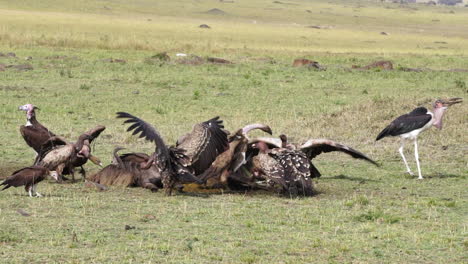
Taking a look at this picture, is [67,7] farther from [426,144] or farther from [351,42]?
[426,144]

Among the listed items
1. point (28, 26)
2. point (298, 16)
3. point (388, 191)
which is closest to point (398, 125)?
point (388, 191)

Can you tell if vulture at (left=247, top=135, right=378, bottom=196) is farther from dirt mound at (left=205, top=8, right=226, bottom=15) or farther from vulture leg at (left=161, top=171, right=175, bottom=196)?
dirt mound at (left=205, top=8, right=226, bottom=15)

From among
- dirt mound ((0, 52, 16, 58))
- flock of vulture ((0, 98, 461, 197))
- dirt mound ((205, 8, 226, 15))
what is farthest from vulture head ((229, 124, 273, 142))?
dirt mound ((205, 8, 226, 15))

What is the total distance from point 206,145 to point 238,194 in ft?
2.40

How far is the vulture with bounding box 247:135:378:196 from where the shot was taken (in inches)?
369

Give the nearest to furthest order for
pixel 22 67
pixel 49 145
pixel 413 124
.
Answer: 1. pixel 49 145
2. pixel 413 124
3. pixel 22 67

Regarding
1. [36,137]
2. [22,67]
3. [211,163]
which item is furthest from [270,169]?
[22,67]

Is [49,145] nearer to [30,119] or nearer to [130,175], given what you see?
[30,119]

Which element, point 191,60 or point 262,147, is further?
point 191,60

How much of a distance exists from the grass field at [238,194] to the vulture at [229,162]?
0.85 feet

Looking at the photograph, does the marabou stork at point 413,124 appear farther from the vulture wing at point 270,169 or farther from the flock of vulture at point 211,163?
the vulture wing at point 270,169

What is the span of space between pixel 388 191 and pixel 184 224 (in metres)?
3.33

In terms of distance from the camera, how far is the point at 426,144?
1368 cm

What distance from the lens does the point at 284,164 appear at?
9508mm
